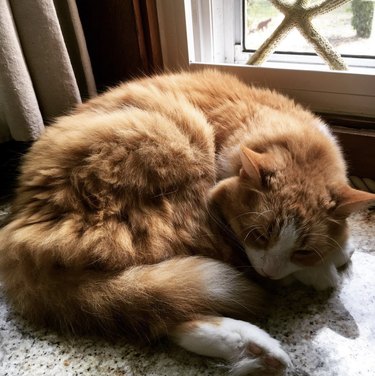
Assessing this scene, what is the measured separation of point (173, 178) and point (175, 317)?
341 mm

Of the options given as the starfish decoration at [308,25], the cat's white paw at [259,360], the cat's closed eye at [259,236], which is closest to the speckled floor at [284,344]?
the cat's white paw at [259,360]

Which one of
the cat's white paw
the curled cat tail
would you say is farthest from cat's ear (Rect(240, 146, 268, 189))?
the cat's white paw

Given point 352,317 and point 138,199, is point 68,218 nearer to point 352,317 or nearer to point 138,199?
point 138,199

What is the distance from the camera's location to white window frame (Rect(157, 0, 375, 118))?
1.38 metres

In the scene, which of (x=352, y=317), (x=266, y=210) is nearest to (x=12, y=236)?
(x=266, y=210)

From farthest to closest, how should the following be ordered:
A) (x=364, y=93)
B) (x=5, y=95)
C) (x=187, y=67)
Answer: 1. (x=187, y=67)
2. (x=364, y=93)
3. (x=5, y=95)

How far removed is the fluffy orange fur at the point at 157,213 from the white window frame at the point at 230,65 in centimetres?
34

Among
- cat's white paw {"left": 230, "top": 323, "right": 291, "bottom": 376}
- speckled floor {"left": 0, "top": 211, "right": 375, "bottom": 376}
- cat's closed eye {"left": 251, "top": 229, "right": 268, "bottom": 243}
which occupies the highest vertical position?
cat's closed eye {"left": 251, "top": 229, "right": 268, "bottom": 243}

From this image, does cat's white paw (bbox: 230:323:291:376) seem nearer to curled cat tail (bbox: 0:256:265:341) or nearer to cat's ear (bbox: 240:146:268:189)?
curled cat tail (bbox: 0:256:265:341)

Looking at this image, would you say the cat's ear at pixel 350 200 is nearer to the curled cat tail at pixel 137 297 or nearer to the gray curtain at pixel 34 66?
the curled cat tail at pixel 137 297

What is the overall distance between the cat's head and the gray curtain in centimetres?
69

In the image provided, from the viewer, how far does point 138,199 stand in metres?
1.00

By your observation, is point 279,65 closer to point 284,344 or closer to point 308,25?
point 308,25

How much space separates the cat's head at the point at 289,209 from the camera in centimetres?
92
